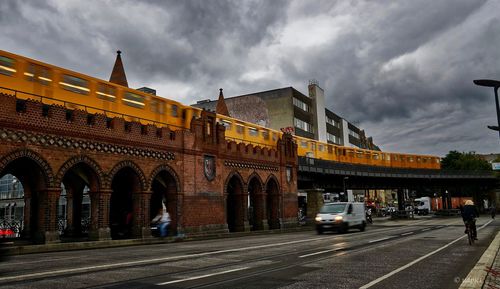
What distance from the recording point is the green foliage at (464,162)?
86000 millimetres

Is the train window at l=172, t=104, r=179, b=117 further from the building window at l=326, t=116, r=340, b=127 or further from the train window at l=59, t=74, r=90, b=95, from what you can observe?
the building window at l=326, t=116, r=340, b=127

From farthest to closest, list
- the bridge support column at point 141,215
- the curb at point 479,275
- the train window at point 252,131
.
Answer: the train window at point 252,131 < the bridge support column at point 141,215 < the curb at point 479,275

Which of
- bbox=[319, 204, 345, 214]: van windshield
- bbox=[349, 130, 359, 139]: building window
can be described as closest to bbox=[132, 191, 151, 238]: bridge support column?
bbox=[319, 204, 345, 214]: van windshield

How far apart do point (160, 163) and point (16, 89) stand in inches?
360

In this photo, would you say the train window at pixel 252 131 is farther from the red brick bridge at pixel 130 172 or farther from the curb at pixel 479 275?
the curb at pixel 479 275

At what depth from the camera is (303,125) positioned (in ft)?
229

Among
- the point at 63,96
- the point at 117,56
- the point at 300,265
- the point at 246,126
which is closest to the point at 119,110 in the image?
the point at 63,96

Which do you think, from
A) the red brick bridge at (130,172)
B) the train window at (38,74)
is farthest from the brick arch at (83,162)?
the train window at (38,74)

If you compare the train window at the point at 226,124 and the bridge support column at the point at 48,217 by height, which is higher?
the train window at the point at 226,124

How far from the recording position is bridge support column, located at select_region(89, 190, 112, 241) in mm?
22062

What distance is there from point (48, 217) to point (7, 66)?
6.93 metres

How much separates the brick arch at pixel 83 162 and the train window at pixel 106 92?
11.7 ft

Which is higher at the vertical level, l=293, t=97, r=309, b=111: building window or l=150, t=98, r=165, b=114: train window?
l=293, t=97, r=309, b=111: building window

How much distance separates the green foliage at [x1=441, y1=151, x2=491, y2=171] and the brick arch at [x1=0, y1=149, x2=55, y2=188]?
78147mm
